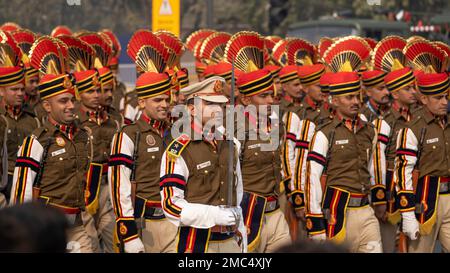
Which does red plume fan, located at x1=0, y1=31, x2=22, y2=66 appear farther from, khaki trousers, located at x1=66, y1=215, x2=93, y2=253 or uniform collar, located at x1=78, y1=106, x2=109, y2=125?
khaki trousers, located at x1=66, y1=215, x2=93, y2=253

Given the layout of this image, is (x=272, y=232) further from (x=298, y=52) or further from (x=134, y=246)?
(x=298, y=52)

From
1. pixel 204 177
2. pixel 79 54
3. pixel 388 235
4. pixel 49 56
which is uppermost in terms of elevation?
pixel 49 56

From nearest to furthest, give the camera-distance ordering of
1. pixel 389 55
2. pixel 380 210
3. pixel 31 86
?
pixel 380 210 < pixel 389 55 < pixel 31 86

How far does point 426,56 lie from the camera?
12.4 meters

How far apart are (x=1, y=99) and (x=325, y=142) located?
362 centimetres

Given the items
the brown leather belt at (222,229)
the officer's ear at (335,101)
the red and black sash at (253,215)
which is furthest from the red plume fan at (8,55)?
the brown leather belt at (222,229)

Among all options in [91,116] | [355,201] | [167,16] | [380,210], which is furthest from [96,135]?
[167,16]

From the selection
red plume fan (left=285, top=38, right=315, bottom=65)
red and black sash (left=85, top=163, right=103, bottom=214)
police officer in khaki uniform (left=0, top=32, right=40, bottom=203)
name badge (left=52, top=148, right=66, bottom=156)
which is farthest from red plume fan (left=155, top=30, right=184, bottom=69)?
name badge (left=52, top=148, right=66, bottom=156)

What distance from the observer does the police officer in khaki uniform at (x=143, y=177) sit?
989 cm

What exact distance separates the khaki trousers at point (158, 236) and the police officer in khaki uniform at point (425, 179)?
2419 millimetres

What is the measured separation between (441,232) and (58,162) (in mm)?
3956

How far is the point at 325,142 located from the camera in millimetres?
11023

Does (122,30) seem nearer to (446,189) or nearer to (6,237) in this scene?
(446,189)

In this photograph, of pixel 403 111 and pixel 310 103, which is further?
pixel 310 103
